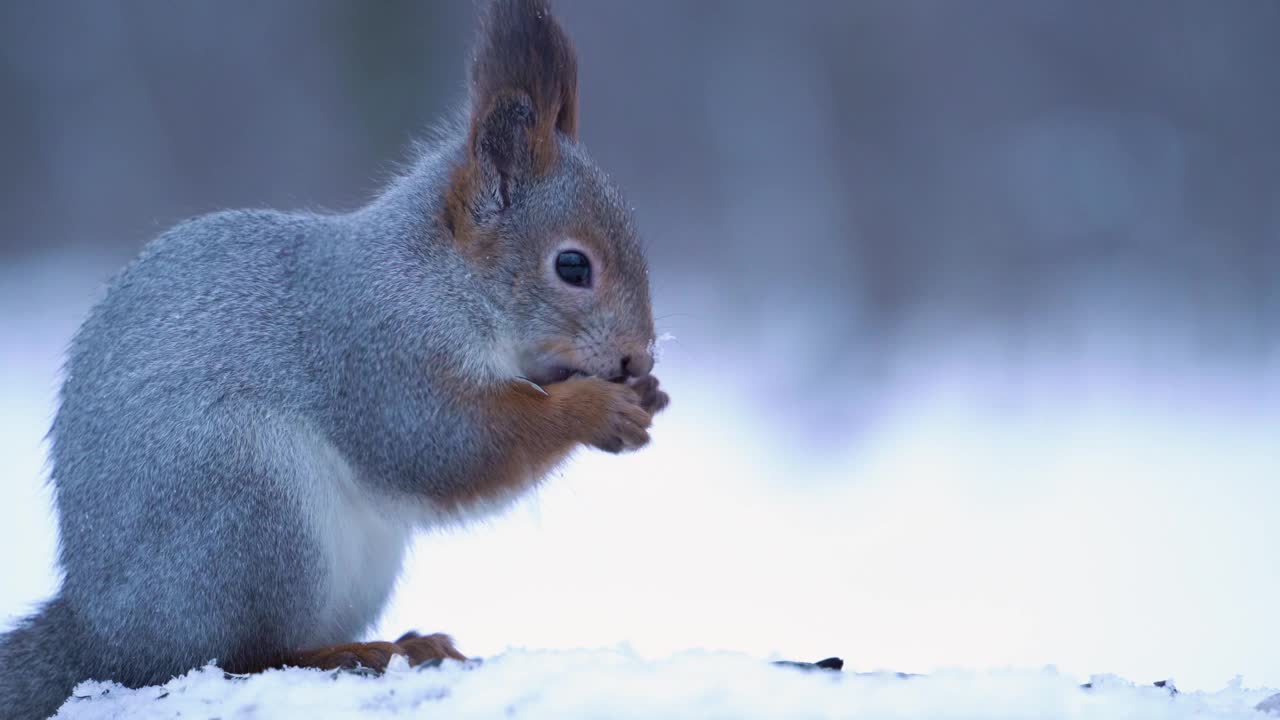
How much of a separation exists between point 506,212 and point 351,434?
1.01 ft

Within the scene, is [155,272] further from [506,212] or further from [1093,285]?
[1093,285]

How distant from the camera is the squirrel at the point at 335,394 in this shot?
126cm

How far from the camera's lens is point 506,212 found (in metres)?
1.45

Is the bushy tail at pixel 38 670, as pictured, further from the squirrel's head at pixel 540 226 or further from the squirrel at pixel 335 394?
the squirrel's head at pixel 540 226

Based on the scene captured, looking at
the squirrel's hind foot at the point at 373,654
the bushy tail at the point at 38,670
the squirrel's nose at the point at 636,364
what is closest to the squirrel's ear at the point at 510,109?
the squirrel's nose at the point at 636,364

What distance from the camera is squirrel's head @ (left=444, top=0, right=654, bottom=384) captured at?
1427 mm

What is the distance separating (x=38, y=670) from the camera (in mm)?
1321

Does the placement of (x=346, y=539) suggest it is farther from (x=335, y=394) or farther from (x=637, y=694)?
(x=637, y=694)

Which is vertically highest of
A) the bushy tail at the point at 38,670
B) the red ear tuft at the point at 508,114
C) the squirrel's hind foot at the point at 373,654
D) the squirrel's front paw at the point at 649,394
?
the red ear tuft at the point at 508,114

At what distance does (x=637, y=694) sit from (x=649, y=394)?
492 millimetres

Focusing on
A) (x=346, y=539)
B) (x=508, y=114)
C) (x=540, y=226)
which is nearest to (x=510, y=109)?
(x=508, y=114)

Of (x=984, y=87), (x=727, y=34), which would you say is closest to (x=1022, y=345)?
(x=984, y=87)

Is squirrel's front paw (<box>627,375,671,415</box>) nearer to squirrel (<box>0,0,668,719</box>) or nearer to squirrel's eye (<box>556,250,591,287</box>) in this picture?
squirrel (<box>0,0,668,719</box>)

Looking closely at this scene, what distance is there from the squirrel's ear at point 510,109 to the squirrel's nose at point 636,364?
226 mm
